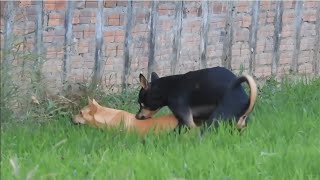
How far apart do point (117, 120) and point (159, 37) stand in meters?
1.97

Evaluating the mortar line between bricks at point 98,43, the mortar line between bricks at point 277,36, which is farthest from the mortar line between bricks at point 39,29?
the mortar line between bricks at point 277,36

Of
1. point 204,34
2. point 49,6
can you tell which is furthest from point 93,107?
point 204,34

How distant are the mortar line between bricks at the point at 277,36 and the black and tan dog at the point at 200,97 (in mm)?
2667

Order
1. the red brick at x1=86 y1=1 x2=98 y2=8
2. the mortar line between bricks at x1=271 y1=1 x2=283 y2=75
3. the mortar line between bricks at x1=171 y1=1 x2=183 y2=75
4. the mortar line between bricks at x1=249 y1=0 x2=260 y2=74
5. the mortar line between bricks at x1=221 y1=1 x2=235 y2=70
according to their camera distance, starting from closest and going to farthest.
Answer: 1. the red brick at x1=86 y1=1 x2=98 y2=8
2. the mortar line between bricks at x1=171 y1=1 x2=183 y2=75
3. the mortar line between bricks at x1=221 y1=1 x2=235 y2=70
4. the mortar line between bricks at x1=249 y1=0 x2=260 y2=74
5. the mortar line between bricks at x1=271 y1=1 x2=283 y2=75

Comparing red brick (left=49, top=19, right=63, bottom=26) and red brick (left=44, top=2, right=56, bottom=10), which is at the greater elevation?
red brick (left=44, top=2, right=56, bottom=10)

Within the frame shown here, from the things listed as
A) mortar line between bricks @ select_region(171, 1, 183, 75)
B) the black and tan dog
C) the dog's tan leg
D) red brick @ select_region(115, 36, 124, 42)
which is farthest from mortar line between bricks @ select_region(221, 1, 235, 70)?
the dog's tan leg

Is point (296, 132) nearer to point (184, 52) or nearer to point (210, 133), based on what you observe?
point (210, 133)

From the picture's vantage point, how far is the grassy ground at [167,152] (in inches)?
225

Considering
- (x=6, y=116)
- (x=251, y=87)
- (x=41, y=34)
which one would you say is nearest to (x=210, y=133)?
(x=251, y=87)

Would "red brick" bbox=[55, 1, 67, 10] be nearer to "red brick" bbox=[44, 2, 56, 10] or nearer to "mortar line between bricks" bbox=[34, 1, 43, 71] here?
"red brick" bbox=[44, 2, 56, 10]

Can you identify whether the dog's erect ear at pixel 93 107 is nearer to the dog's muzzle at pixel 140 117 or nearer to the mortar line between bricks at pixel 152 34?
the dog's muzzle at pixel 140 117

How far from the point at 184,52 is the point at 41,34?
1.80 metres

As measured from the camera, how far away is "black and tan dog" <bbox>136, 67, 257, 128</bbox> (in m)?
7.39

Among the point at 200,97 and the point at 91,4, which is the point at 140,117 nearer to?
the point at 200,97
